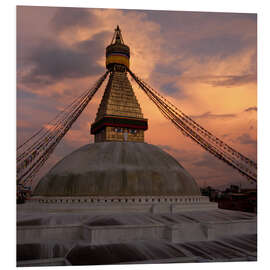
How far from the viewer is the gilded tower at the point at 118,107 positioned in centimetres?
1758

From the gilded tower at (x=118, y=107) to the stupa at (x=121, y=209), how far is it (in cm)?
6

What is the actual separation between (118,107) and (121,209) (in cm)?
639

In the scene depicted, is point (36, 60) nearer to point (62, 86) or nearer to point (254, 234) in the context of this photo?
point (62, 86)

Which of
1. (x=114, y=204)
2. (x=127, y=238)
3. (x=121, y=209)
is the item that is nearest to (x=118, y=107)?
(x=114, y=204)

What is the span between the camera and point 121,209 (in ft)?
45.3

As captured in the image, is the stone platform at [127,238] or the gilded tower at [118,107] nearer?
the stone platform at [127,238]

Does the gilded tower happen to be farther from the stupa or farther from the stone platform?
the stone platform

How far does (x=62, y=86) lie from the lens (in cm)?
1519

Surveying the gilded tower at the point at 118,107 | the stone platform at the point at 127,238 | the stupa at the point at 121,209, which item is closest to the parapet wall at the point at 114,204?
the stupa at the point at 121,209

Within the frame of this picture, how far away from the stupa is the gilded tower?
0.06 m

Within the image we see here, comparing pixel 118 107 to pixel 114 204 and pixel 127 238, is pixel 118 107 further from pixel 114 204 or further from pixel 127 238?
pixel 127 238

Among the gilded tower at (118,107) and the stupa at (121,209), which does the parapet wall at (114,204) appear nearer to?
the stupa at (121,209)

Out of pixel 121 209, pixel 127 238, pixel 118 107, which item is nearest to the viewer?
pixel 127 238

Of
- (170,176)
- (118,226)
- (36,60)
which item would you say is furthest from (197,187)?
(36,60)
